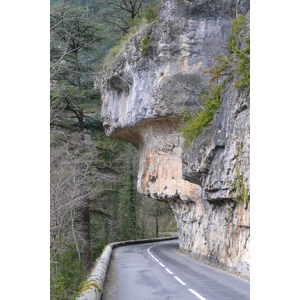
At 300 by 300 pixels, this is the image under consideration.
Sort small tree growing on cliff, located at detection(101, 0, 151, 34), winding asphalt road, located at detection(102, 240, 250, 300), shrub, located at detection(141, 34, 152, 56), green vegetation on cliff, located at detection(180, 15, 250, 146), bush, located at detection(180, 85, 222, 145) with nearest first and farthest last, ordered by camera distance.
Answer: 1. winding asphalt road, located at detection(102, 240, 250, 300)
2. green vegetation on cliff, located at detection(180, 15, 250, 146)
3. bush, located at detection(180, 85, 222, 145)
4. shrub, located at detection(141, 34, 152, 56)
5. small tree growing on cliff, located at detection(101, 0, 151, 34)

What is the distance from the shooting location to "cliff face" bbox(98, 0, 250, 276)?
14.3 m

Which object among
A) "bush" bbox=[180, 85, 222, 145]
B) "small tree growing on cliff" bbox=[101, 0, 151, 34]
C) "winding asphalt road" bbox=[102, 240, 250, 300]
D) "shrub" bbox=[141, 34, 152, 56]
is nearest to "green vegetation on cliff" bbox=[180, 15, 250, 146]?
"bush" bbox=[180, 85, 222, 145]

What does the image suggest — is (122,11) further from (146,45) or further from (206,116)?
(206,116)

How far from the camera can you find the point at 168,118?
23859 millimetres

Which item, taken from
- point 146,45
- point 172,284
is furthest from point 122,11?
point 172,284

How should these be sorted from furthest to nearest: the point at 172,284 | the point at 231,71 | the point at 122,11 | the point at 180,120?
the point at 122,11 < the point at 180,120 < the point at 231,71 < the point at 172,284

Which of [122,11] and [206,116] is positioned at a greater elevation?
[122,11]

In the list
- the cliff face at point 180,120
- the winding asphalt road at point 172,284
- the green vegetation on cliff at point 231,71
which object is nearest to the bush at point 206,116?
the green vegetation on cliff at point 231,71

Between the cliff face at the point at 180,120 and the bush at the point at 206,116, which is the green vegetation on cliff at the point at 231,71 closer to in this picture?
the bush at the point at 206,116

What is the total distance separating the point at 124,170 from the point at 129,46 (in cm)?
1461

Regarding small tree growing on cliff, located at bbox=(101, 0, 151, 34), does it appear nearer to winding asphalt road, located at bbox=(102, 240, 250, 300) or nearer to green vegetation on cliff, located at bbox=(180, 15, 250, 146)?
green vegetation on cliff, located at bbox=(180, 15, 250, 146)

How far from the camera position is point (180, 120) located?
77.8 ft

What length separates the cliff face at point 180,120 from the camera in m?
14.3
